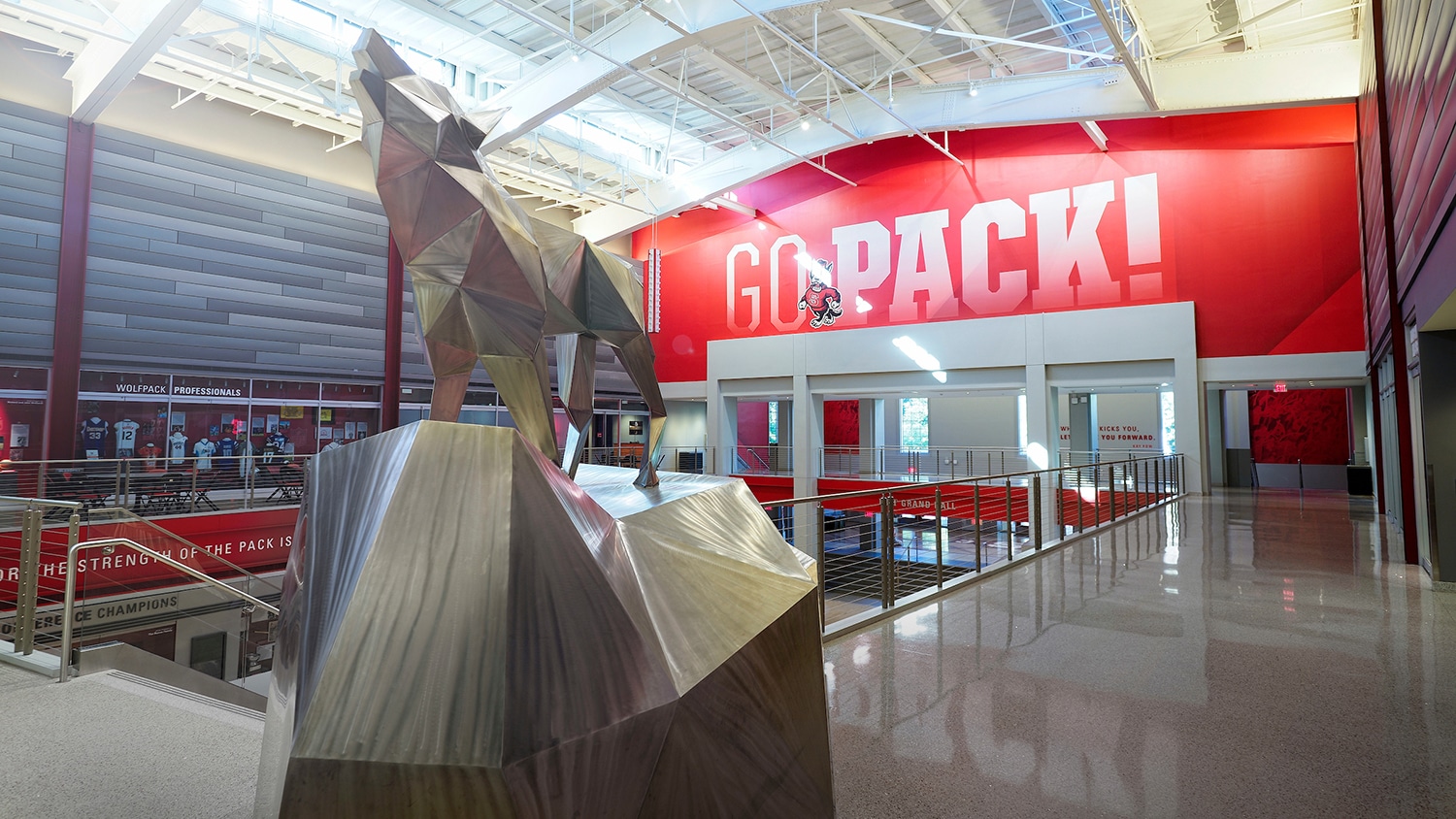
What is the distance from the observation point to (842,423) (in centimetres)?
2528

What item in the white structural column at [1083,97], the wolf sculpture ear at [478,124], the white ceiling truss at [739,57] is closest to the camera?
the wolf sculpture ear at [478,124]

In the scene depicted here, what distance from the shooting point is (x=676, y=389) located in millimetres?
20062

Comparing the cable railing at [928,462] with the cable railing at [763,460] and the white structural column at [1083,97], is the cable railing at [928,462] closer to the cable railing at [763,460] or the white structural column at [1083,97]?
the cable railing at [763,460]

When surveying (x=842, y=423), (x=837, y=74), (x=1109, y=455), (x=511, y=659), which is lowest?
(x=511, y=659)

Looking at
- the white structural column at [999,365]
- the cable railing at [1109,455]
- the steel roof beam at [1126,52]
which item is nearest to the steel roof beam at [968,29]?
the steel roof beam at [1126,52]

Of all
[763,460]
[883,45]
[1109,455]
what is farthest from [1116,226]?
[763,460]

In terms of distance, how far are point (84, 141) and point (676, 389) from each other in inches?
494

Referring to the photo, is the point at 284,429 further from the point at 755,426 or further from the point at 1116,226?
the point at 1116,226

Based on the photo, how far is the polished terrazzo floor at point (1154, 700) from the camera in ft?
7.75

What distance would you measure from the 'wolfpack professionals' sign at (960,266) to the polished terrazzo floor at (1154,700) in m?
9.33

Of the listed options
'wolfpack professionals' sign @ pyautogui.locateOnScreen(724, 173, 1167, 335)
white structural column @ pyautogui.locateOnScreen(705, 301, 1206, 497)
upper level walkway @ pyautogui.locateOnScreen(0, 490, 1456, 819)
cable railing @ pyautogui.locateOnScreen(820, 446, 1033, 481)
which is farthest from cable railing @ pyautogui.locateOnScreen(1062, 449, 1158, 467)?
upper level walkway @ pyautogui.locateOnScreen(0, 490, 1456, 819)

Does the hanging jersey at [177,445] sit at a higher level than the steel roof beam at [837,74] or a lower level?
lower

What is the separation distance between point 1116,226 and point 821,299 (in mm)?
6135

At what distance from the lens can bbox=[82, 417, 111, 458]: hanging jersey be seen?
→ 11125 mm
